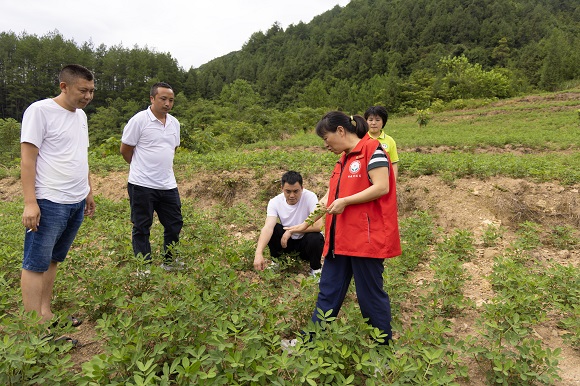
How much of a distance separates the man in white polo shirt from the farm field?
0.81 ft

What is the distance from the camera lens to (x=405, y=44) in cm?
6894

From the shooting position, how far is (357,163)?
6.91 ft

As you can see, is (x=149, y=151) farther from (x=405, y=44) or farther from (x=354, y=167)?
(x=405, y=44)

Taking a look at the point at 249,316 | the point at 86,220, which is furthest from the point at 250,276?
the point at 86,220

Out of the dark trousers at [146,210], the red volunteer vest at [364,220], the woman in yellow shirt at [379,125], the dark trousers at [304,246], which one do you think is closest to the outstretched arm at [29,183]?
the dark trousers at [146,210]

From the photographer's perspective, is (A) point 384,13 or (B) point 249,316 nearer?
(B) point 249,316

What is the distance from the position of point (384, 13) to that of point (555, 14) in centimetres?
3338

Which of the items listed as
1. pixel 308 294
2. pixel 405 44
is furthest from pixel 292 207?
pixel 405 44

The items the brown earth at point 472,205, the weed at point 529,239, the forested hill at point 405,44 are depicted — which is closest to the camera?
the brown earth at point 472,205

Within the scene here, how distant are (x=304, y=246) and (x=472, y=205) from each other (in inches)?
118

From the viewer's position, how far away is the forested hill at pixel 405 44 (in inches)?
2288

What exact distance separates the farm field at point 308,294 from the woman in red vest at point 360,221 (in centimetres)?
16

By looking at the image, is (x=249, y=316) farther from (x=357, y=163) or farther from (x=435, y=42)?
(x=435, y=42)

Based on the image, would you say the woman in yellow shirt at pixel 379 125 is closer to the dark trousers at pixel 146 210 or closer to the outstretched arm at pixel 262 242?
the outstretched arm at pixel 262 242
